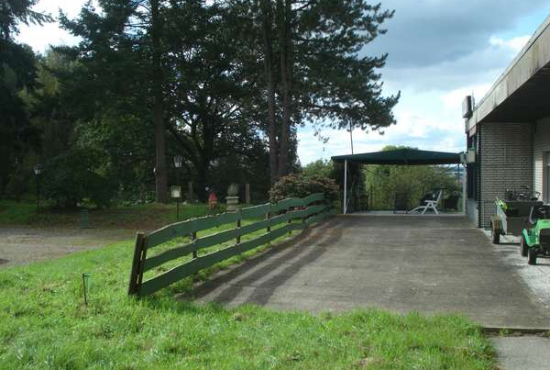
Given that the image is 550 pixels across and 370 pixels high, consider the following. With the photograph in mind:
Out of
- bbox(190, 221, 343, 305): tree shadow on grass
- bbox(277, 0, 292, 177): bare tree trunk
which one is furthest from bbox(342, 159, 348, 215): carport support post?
bbox(190, 221, 343, 305): tree shadow on grass

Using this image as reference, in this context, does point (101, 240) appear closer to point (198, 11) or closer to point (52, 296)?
point (52, 296)

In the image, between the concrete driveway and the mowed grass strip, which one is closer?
the mowed grass strip

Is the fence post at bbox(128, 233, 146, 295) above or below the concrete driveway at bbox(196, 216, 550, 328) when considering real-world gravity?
above

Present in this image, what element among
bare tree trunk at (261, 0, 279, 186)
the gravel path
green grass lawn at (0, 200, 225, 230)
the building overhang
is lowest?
the gravel path

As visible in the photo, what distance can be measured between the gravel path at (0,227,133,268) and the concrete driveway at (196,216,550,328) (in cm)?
587

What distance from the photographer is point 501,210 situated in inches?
496

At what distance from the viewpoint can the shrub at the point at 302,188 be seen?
67.2 ft

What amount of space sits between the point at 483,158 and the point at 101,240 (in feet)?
39.5

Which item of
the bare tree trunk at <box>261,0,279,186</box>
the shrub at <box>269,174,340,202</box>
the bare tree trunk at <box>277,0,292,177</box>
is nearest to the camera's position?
the shrub at <box>269,174,340,202</box>

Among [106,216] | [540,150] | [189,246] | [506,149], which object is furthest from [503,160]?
[106,216]

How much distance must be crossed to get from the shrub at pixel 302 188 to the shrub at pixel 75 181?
1010cm

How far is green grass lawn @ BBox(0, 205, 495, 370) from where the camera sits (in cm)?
473

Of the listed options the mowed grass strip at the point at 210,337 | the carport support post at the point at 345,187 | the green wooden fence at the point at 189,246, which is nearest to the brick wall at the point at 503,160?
the green wooden fence at the point at 189,246

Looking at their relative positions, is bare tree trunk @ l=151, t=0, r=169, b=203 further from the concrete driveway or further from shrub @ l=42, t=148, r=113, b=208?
the concrete driveway
